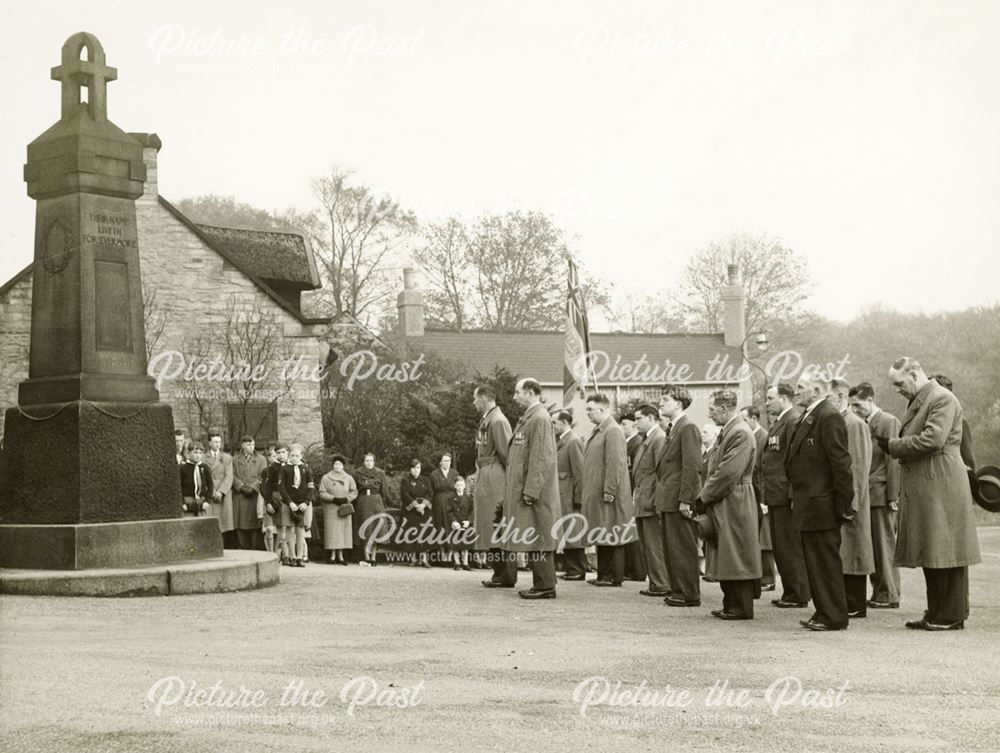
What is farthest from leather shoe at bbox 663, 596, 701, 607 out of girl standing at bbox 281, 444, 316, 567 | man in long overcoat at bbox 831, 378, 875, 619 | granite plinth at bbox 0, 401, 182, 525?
girl standing at bbox 281, 444, 316, 567

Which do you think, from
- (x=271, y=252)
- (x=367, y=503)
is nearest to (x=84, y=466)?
(x=367, y=503)

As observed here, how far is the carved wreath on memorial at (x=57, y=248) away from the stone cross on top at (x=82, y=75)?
1.12m

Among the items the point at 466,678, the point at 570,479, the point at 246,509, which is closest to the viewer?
the point at 466,678

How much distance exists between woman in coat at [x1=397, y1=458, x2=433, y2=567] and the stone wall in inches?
315

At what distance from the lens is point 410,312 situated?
49812 mm

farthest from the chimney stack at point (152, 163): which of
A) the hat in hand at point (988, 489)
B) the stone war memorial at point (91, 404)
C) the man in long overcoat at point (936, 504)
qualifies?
the hat in hand at point (988, 489)

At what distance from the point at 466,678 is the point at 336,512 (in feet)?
36.6

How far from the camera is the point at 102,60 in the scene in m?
11.1

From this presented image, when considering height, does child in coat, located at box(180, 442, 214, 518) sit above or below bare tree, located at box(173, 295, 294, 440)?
below

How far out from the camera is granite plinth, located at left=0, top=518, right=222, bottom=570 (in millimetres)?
9961

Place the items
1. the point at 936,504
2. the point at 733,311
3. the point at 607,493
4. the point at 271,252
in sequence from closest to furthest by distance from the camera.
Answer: the point at 936,504 → the point at 607,493 → the point at 271,252 → the point at 733,311

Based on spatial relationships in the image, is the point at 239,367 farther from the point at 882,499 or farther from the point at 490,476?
the point at 882,499

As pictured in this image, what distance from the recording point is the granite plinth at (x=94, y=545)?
32.7 ft

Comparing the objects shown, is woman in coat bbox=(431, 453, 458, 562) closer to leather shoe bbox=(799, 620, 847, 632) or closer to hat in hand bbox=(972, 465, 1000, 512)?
leather shoe bbox=(799, 620, 847, 632)
